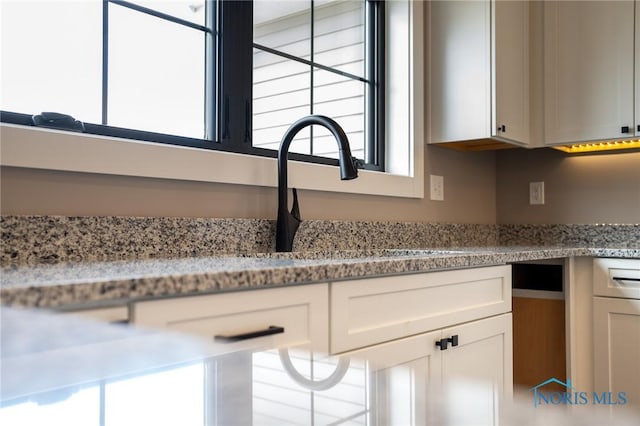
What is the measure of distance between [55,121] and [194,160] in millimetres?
391

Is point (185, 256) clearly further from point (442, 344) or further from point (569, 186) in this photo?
point (569, 186)

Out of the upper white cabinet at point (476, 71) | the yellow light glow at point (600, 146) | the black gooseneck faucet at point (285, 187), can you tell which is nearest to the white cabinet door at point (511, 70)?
the upper white cabinet at point (476, 71)

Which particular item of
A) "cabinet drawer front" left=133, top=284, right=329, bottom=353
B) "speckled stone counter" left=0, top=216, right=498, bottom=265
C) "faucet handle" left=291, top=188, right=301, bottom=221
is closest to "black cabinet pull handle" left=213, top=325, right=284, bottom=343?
"cabinet drawer front" left=133, top=284, right=329, bottom=353

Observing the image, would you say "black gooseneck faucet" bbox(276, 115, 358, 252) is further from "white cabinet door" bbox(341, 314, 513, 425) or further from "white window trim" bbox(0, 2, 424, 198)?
"white cabinet door" bbox(341, 314, 513, 425)

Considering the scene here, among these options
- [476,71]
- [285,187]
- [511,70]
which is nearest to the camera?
[285,187]

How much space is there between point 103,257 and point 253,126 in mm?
831

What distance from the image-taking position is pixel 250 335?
1180 mm

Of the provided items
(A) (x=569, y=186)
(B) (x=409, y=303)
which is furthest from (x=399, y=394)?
(A) (x=569, y=186)

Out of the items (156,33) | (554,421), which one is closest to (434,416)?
(554,421)

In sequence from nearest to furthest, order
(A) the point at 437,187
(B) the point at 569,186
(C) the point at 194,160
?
(C) the point at 194,160 < (A) the point at 437,187 < (B) the point at 569,186

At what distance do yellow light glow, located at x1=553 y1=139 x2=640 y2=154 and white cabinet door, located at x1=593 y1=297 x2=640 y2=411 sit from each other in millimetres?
776

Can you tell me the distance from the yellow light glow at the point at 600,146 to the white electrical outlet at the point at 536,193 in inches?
9.0

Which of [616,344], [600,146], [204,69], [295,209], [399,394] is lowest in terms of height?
[616,344]

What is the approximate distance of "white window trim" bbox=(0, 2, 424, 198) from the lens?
1419 mm
